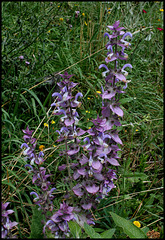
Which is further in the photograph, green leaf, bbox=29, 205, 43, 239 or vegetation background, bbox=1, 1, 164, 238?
vegetation background, bbox=1, 1, 164, 238

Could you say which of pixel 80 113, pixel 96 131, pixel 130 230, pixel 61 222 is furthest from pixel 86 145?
pixel 80 113

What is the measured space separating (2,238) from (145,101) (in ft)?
8.33

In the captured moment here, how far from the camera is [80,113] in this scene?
2816 millimetres

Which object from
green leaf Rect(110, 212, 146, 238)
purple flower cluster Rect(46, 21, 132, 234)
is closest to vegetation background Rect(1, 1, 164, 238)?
green leaf Rect(110, 212, 146, 238)

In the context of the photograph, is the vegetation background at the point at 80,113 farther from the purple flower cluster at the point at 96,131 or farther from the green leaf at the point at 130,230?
the purple flower cluster at the point at 96,131

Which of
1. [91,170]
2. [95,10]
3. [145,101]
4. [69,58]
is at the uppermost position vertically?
[95,10]

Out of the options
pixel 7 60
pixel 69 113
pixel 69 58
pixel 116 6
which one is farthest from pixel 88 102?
pixel 116 6

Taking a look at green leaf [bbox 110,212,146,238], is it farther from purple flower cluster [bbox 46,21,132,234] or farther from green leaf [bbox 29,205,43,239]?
green leaf [bbox 29,205,43,239]

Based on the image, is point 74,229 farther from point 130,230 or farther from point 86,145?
point 86,145

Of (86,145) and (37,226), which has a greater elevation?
(86,145)

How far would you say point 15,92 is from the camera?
2.45 meters

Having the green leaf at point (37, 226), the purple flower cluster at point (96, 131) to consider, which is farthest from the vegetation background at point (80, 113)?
the purple flower cluster at point (96, 131)

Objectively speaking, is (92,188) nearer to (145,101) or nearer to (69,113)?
(69,113)

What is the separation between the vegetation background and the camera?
191 centimetres
